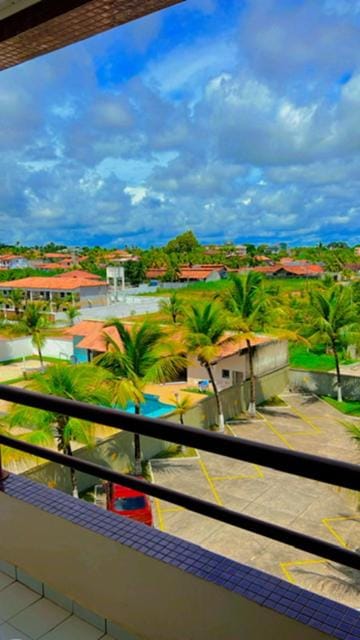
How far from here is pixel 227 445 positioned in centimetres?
106

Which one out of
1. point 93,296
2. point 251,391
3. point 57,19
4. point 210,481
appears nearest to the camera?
point 57,19

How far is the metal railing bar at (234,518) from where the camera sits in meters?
1.03

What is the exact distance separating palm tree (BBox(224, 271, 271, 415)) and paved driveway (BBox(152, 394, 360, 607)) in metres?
2.18

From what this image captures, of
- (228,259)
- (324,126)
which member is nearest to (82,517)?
(324,126)

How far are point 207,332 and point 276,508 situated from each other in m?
5.06

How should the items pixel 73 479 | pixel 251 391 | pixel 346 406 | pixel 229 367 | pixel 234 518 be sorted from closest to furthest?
pixel 234 518 → pixel 73 479 → pixel 251 391 → pixel 346 406 → pixel 229 367

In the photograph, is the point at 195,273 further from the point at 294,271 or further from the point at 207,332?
the point at 207,332

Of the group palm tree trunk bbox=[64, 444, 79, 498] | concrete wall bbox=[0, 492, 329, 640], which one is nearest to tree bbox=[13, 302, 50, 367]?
palm tree trunk bbox=[64, 444, 79, 498]

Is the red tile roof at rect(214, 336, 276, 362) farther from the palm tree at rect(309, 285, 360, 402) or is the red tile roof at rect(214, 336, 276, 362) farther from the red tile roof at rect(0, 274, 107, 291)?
the red tile roof at rect(0, 274, 107, 291)

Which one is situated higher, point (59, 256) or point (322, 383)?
point (59, 256)

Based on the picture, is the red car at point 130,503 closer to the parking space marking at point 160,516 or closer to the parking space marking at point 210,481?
the parking space marking at point 160,516

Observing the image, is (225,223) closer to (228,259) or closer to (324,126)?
(228,259)

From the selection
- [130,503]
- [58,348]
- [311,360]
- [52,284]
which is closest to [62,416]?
[130,503]

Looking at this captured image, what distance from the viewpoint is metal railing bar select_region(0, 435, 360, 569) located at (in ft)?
3.39
